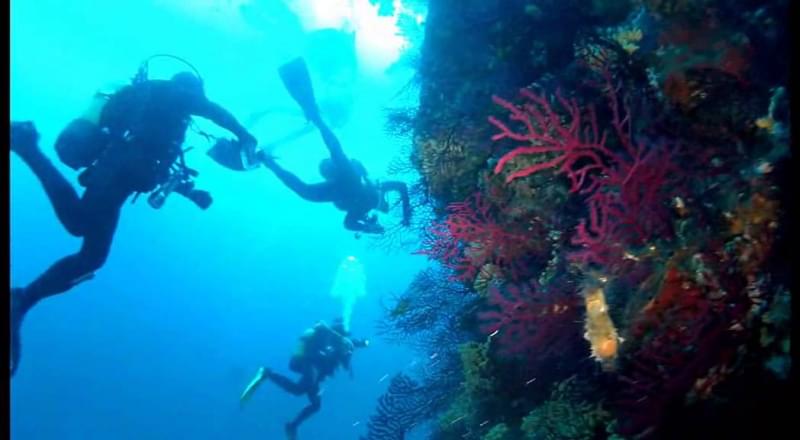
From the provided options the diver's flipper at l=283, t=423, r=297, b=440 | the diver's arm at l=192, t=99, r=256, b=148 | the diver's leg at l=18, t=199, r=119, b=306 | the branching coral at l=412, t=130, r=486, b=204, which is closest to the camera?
the branching coral at l=412, t=130, r=486, b=204

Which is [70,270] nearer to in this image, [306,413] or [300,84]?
[300,84]

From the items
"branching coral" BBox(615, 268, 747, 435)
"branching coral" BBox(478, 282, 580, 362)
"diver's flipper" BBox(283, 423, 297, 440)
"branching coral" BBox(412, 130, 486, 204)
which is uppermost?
"diver's flipper" BBox(283, 423, 297, 440)

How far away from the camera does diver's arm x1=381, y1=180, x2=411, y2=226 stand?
25.5 feet

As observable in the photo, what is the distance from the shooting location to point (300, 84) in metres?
8.82

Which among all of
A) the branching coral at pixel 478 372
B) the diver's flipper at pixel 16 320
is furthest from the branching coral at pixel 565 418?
the diver's flipper at pixel 16 320

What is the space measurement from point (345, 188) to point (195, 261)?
312 ft

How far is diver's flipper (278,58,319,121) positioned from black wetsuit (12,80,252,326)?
7.36 feet

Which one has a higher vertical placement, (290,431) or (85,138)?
(85,138)

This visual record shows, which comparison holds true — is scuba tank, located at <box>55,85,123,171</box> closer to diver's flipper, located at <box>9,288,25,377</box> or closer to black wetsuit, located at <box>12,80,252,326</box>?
black wetsuit, located at <box>12,80,252,326</box>

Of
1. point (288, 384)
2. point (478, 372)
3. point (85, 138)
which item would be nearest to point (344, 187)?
point (85, 138)

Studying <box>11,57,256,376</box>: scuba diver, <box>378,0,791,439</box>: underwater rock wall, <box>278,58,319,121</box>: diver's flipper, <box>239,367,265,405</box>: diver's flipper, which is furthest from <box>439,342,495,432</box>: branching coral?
<box>239,367,265,405</box>: diver's flipper

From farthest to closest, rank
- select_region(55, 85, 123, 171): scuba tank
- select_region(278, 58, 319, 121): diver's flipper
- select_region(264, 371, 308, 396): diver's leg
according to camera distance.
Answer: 1. select_region(264, 371, 308, 396): diver's leg
2. select_region(278, 58, 319, 121): diver's flipper
3. select_region(55, 85, 123, 171): scuba tank

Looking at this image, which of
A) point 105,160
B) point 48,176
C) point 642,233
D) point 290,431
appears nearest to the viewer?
point 642,233

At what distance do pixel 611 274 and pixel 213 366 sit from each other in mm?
84625
